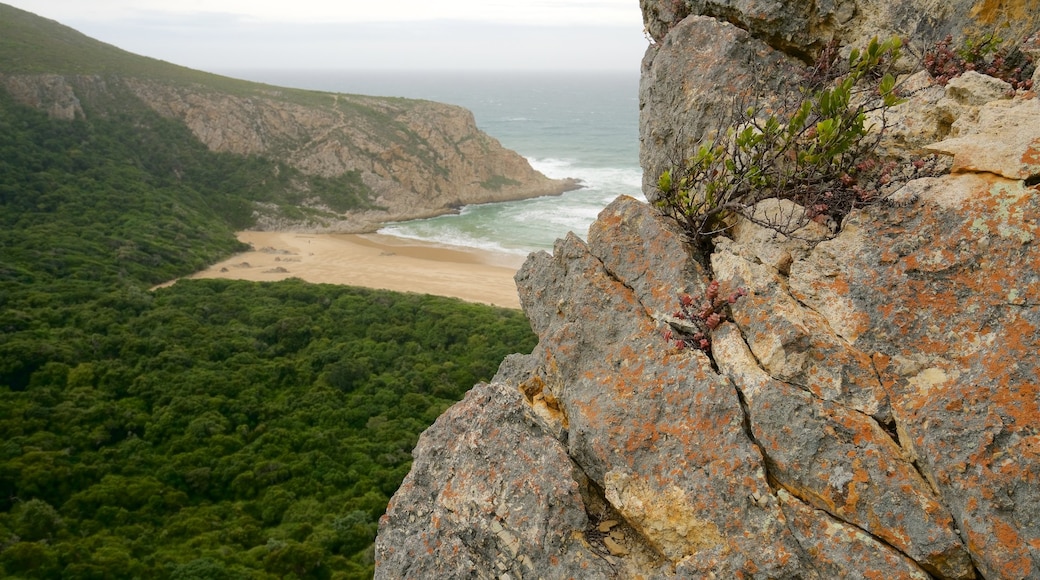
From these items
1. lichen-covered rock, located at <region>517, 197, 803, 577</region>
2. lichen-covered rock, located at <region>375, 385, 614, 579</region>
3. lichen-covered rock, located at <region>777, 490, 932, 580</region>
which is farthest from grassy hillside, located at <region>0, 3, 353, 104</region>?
lichen-covered rock, located at <region>777, 490, 932, 580</region>

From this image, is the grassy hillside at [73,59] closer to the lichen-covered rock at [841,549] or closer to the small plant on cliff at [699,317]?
the small plant on cliff at [699,317]

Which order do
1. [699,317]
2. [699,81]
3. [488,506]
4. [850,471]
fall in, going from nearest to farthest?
[850,471]
[699,317]
[488,506]
[699,81]

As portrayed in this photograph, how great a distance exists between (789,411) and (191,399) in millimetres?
23668

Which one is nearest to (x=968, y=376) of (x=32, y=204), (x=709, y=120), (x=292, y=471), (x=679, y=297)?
(x=679, y=297)

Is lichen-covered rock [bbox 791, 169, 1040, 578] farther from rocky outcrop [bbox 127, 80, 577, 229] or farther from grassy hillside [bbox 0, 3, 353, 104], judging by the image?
grassy hillside [bbox 0, 3, 353, 104]

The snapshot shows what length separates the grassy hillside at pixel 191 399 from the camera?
15.9 metres

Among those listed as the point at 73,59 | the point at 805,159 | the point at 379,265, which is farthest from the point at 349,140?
the point at 805,159

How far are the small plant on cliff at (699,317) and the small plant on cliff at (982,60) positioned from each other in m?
3.22

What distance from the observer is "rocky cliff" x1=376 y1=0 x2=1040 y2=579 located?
12.8 ft

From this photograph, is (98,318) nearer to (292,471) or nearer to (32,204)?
(292,471)

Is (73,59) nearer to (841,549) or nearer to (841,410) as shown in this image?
(841,410)

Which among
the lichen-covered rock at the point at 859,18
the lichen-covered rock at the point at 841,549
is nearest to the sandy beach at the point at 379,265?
the lichen-covered rock at the point at 859,18

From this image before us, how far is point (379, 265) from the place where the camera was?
160ft

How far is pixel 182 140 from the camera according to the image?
225 feet
